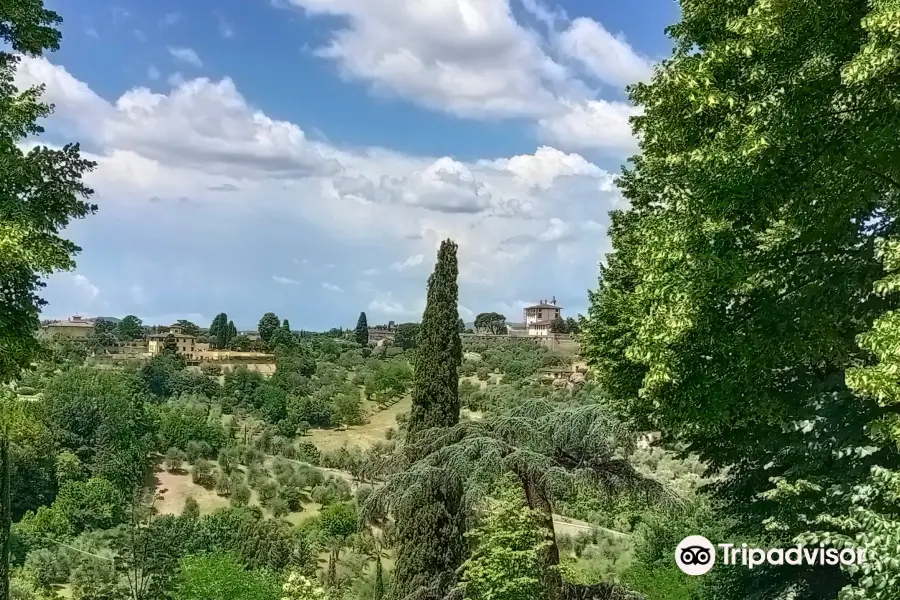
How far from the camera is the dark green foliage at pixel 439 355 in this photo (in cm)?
1557

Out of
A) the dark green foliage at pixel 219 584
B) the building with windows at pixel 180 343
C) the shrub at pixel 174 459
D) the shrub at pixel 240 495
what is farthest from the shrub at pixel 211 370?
the dark green foliage at pixel 219 584

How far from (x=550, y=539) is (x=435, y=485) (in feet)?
6.32

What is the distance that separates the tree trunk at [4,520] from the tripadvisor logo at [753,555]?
10549 mm

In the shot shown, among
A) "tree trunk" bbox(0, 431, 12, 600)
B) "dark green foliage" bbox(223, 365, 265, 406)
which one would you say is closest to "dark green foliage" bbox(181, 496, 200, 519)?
"dark green foliage" bbox(223, 365, 265, 406)

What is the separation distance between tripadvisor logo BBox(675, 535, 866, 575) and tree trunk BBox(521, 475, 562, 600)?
191cm

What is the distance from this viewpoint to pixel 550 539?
11031mm

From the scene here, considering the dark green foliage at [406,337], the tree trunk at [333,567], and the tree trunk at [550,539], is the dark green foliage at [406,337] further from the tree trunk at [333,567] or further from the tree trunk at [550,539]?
the tree trunk at [550,539]

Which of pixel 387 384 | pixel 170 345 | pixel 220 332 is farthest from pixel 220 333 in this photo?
pixel 387 384

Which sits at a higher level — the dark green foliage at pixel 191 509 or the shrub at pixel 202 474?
the shrub at pixel 202 474

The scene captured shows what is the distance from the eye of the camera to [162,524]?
3111 cm

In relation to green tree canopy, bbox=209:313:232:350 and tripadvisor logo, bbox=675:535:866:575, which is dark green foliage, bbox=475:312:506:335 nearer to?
green tree canopy, bbox=209:313:232:350

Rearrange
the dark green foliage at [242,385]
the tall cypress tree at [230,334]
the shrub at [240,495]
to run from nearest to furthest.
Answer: the shrub at [240,495], the dark green foliage at [242,385], the tall cypress tree at [230,334]

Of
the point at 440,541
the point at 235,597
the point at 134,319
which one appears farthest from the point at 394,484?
the point at 134,319

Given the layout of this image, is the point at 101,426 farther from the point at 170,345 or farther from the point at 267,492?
the point at 170,345
